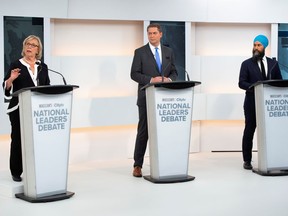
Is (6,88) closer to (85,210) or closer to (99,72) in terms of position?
(85,210)

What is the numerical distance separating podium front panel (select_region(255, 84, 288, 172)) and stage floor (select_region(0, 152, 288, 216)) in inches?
7.9

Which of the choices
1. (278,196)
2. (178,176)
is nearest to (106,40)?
(178,176)

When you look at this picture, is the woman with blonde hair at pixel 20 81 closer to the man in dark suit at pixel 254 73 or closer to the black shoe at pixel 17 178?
the black shoe at pixel 17 178

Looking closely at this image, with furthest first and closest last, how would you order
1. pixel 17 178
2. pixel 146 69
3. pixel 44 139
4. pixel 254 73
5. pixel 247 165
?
pixel 247 165 < pixel 254 73 < pixel 146 69 < pixel 17 178 < pixel 44 139

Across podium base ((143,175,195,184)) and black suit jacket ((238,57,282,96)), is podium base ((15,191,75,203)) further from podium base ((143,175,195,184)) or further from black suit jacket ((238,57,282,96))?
black suit jacket ((238,57,282,96))

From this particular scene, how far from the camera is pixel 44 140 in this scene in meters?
5.58

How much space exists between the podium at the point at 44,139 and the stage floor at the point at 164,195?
147mm

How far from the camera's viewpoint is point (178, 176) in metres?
6.65

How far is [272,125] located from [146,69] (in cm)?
146

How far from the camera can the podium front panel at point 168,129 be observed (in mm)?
6383

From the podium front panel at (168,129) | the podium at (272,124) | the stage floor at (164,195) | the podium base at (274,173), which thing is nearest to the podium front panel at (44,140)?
the stage floor at (164,195)

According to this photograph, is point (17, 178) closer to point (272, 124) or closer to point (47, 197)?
point (47, 197)

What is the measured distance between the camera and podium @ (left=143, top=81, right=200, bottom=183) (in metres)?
6.37

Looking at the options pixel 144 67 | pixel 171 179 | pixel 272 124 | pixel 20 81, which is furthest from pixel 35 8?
pixel 272 124
